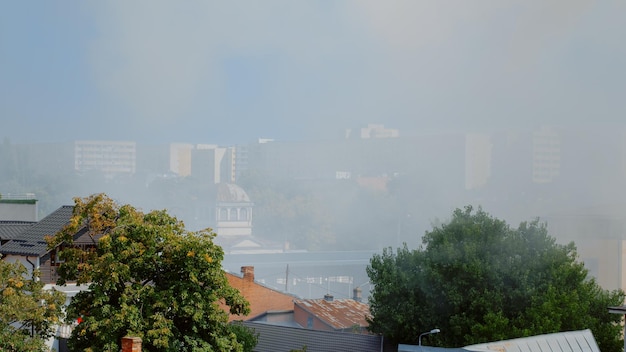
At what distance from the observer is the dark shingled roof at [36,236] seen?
70.5ft

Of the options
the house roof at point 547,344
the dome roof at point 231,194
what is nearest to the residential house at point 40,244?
the house roof at point 547,344

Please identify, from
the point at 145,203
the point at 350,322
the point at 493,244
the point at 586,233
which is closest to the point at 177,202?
the point at 145,203

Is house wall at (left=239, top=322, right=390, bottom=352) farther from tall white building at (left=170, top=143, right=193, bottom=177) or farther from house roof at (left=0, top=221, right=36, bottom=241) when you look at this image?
tall white building at (left=170, top=143, right=193, bottom=177)

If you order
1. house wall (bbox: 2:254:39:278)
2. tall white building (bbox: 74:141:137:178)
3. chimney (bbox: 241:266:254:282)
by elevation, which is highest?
tall white building (bbox: 74:141:137:178)

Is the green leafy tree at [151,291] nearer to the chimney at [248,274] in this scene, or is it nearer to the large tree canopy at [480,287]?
the large tree canopy at [480,287]

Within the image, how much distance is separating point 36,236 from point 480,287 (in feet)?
36.7

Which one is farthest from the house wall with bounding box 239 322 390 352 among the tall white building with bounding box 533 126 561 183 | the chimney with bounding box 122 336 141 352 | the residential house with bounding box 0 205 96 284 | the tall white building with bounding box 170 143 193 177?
the tall white building with bounding box 170 143 193 177

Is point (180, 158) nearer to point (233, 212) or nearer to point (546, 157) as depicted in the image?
point (233, 212)

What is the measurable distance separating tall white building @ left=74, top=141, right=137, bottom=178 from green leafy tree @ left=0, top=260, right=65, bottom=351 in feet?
228

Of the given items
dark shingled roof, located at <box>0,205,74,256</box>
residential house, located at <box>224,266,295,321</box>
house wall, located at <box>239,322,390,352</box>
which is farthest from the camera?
residential house, located at <box>224,266,295,321</box>

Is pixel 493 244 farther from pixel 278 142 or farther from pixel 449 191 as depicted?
Answer: pixel 278 142

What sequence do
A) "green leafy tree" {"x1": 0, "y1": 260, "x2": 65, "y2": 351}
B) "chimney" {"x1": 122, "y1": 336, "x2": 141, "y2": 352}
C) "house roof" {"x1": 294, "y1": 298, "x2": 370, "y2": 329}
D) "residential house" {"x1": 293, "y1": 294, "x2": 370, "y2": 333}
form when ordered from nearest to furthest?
"chimney" {"x1": 122, "y1": 336, "x2": 141, "y2": 352} < "green leafy tree" {"x1": 0, "y1": 260, "x2": 65, "y2": 351} < "residential house" {"x1": 293, "y1": 294, "x2": 370, "y2": 333} < "house roof" {"x1": 294, "y1": 298, "x2": 370, "y2": 329}

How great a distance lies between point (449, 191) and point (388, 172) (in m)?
15.0

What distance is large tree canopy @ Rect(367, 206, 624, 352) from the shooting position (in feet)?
68.3
